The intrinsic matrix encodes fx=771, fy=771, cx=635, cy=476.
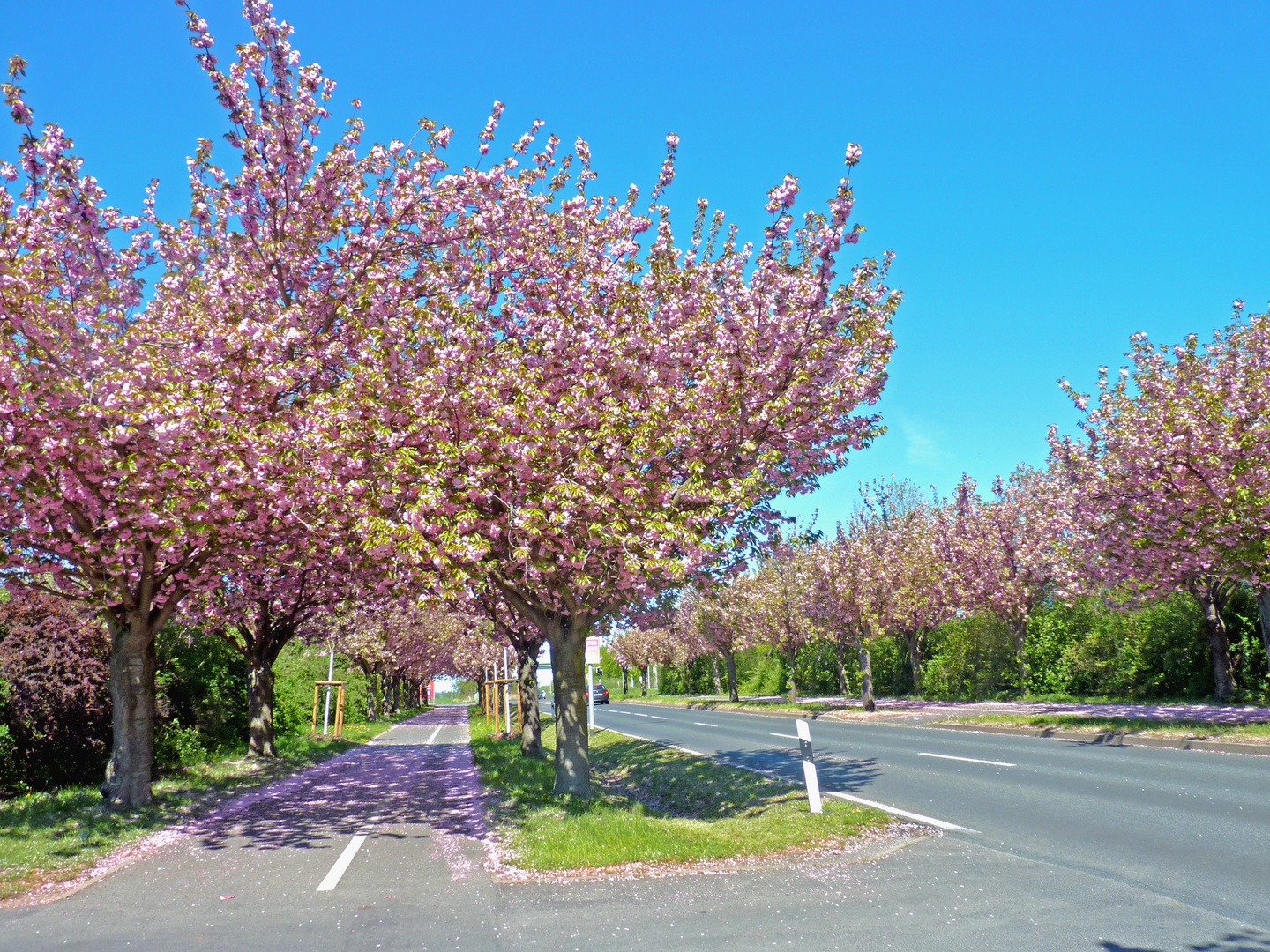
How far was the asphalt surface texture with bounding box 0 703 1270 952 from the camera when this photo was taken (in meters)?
5.36

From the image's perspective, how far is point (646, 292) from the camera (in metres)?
10.4

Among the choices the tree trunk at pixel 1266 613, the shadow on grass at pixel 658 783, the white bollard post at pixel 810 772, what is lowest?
the shadow on grass at pixel 658 783

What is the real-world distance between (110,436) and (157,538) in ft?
4.98

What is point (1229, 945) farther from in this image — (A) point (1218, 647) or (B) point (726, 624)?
(B) point (726, 624)

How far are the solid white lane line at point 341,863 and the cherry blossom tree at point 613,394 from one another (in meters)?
2.99

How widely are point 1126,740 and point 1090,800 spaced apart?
23.9 ft

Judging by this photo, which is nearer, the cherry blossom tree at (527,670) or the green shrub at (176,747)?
the green shrub at (176,747)

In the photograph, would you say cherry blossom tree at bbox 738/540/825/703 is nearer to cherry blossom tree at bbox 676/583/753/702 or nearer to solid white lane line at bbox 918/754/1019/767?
cherry blossom tree at bbox 676/583/753/702

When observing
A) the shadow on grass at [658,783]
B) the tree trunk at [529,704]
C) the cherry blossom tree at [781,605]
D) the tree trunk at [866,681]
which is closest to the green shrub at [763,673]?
the cherry blossom tree at [781,605]

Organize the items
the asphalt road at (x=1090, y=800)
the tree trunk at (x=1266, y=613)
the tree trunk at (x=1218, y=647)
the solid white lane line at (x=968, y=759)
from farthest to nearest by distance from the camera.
A: 1. the tree trunk at (x=1218, y=647)
2. the tree trunk at (x=1266, y=613)
3. the solid white lane line at (x=968, y=759)
4. the asphalt road at (x=1090, y=800)

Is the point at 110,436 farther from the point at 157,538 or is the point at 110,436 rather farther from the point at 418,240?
the point at 418,240

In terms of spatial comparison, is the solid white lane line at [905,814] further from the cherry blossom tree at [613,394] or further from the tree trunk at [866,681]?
the tree trunk at [866,681]

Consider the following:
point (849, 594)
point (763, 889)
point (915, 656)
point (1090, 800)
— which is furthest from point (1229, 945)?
point (915, 656)

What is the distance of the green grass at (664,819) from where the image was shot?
7.77 meters
